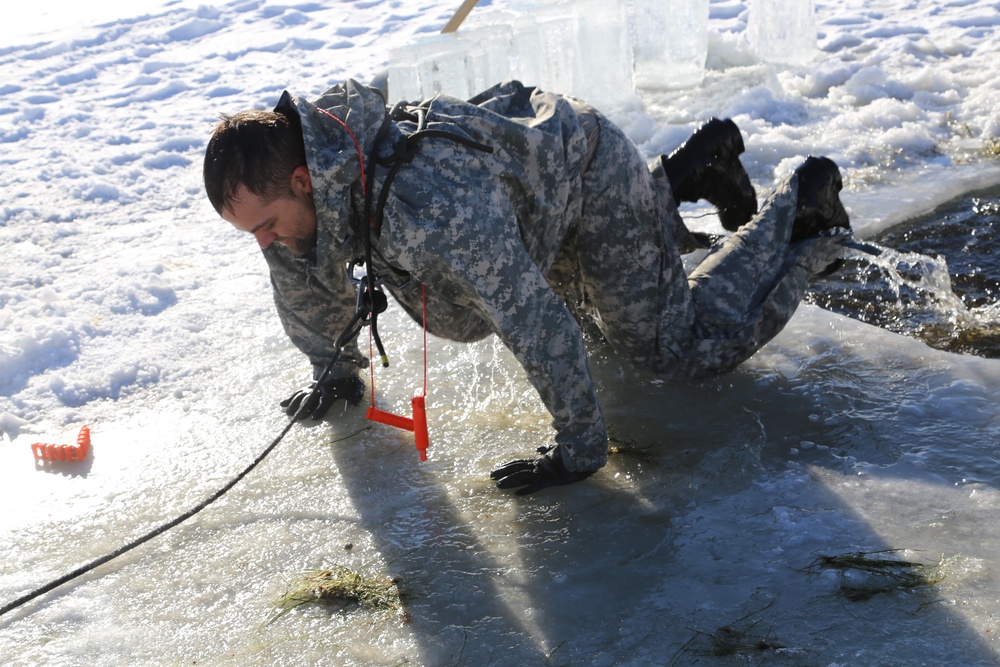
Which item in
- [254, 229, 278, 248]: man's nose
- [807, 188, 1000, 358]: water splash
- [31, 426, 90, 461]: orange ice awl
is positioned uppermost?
[254, 229, 278, 248]: man's nose

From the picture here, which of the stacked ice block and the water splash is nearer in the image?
the water splash

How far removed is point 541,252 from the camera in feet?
9.96

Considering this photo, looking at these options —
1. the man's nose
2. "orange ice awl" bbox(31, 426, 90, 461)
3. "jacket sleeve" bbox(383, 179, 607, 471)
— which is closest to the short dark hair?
the man's nose

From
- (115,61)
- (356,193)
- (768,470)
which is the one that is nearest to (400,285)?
(356,193)

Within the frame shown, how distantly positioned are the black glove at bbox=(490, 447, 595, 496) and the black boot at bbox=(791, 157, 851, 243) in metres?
1.29

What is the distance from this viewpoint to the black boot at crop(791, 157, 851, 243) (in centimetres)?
348

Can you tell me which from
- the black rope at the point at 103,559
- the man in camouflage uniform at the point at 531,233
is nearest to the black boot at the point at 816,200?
the man in camouflage uniform at the point at 531,233

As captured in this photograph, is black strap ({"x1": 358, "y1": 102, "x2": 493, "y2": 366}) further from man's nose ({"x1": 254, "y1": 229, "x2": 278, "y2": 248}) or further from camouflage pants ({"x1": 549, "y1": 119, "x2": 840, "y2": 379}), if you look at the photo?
camouflage pants ({"x1": 549, "y1": 119, "x2": 840, "y2": 379})

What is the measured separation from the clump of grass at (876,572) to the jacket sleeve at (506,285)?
0.75m

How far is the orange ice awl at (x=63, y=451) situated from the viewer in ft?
11.4

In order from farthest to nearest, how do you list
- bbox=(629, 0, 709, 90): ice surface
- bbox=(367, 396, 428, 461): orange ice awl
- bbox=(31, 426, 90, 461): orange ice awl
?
bbox=(629, 0, 709, 90): ice surface
bbox=(31, 426, 90, 461): orange ice awl
bbox=(367, 396, 428, 461): orange ice awl

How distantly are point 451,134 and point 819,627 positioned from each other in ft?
5.03

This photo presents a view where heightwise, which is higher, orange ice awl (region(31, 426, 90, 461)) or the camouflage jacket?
the camouflage jacket

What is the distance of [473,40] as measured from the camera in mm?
6660
